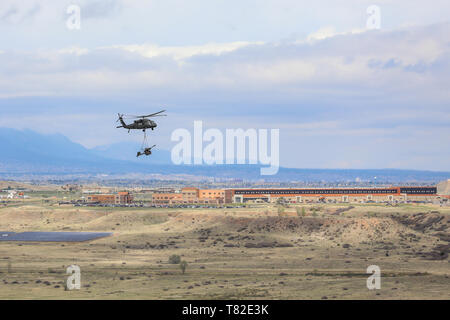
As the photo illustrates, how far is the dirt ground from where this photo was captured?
6288 cm

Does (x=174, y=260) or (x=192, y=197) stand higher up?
(x=192, y=197)

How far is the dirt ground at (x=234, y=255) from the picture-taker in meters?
62.9

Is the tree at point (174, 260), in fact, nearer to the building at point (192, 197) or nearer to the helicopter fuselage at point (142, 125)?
the helicopter fuselage at point (142, 125)

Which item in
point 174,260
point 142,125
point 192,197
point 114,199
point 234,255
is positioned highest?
point 142,125

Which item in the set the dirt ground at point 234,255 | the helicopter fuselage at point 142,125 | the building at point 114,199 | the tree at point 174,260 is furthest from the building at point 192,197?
the helicopter fuselage at point 142,125

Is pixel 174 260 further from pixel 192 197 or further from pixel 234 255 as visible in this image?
pixel 192 197

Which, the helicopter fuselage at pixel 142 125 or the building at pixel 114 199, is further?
the building at pixel 114 199

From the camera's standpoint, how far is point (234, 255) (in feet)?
293

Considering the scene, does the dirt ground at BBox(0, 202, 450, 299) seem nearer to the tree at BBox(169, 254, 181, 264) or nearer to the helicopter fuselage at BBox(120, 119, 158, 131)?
the tree at BBox(169, 254, 181, 264)

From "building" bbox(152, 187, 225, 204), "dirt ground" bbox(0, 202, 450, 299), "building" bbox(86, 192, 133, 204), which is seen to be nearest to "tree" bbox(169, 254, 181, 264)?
"dirt ground" bbox(0, 202, 450, 299)

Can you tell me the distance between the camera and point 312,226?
11419 cm

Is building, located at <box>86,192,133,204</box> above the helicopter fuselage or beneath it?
beneath

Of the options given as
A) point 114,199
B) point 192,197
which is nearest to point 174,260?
point 192,197
